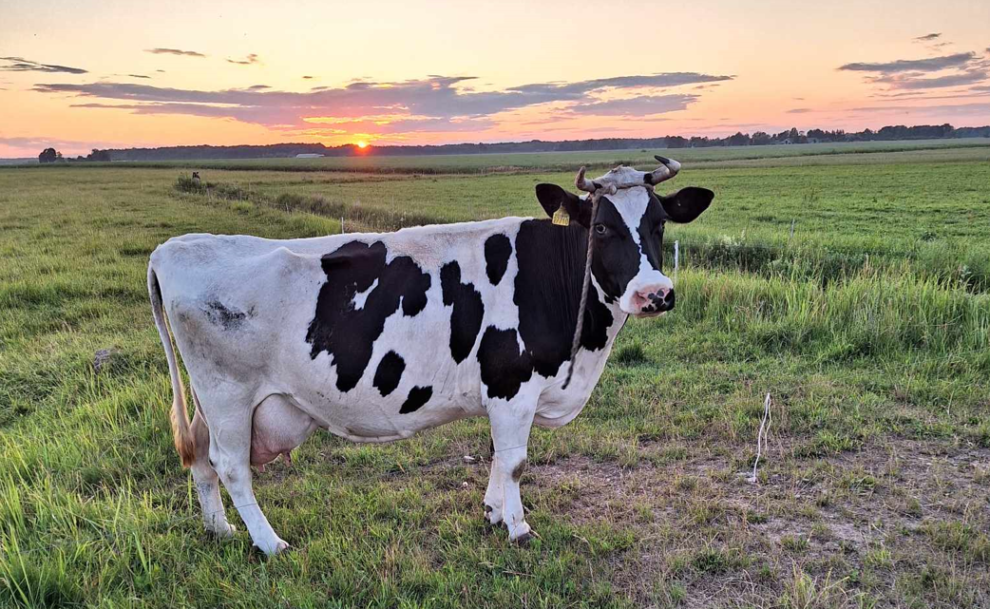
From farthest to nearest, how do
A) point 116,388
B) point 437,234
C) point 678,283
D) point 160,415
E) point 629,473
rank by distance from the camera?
point 678,283 < point 116,388 < point 160,415 < point 629,473 < point 437,234

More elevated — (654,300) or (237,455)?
(654,300)

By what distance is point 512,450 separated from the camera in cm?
370

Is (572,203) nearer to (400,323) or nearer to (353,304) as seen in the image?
(400,323)

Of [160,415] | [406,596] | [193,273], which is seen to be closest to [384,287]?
[193,273]

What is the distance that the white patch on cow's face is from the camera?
321 cm

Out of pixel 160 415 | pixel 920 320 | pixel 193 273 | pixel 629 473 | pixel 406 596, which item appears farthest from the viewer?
pixel 920 320

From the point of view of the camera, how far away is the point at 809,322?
23.5 ft

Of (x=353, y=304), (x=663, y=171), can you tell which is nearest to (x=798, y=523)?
(x=663, y=171)

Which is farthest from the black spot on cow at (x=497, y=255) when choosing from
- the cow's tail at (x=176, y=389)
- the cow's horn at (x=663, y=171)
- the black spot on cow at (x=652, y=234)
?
the cow's tail at (x=176, y=389)

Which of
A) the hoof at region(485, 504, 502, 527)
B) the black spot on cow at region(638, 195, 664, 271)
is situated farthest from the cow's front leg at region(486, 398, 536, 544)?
the black spot on cow at region(638, 195, 664, 271)

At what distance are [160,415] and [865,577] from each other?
533 cm

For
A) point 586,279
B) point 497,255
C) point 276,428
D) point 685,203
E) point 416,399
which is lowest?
point 276,428

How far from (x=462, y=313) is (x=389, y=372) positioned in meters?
0.55

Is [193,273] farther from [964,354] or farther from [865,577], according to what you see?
[964,354]
